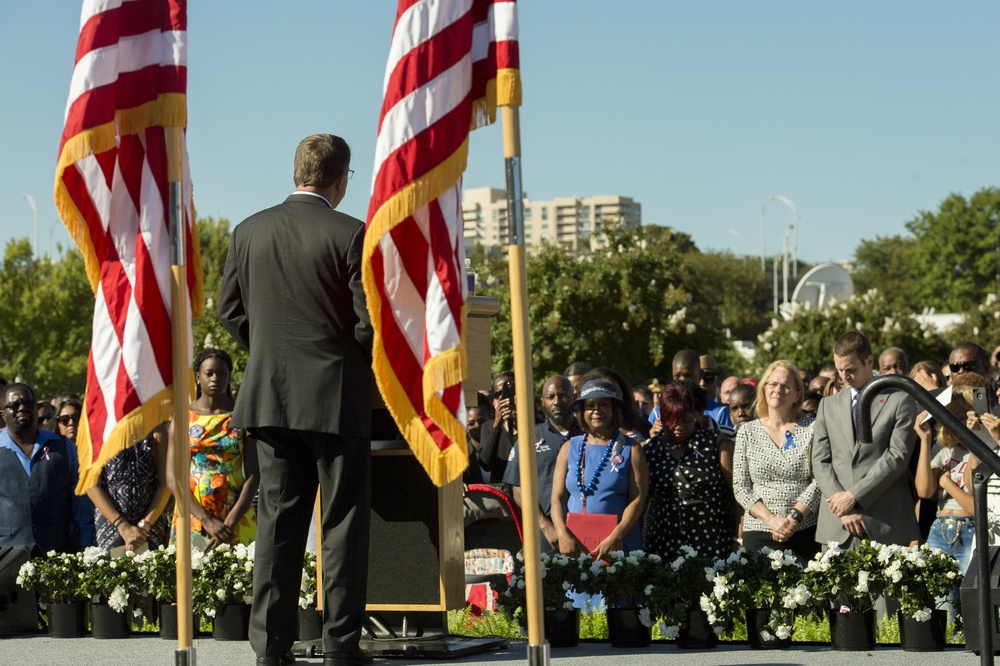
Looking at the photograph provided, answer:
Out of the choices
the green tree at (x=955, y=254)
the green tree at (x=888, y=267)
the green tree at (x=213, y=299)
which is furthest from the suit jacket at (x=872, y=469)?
the green tree at (x=888, y=267)

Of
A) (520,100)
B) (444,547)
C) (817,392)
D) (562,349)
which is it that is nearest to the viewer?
(520,100)

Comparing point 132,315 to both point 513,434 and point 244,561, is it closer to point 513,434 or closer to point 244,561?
point 244,561

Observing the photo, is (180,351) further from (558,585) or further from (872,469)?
(872,469)

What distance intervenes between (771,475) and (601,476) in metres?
1.15

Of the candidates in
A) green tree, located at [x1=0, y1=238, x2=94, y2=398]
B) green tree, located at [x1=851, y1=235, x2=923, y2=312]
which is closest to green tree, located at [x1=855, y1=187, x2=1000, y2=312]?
green tree, located at [x1=851, y1=235, x2=923, y2=312]

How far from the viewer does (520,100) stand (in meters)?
5.59

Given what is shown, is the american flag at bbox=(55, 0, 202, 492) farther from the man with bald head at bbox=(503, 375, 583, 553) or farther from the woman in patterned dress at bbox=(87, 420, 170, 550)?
the man with bald head at bbox=(503, 375, 583, 553)

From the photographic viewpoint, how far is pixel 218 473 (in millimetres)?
8922

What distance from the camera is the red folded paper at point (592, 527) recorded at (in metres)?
9.13

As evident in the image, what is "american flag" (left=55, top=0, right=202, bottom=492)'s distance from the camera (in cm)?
623

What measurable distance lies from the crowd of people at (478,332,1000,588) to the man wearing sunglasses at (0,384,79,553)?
363cm

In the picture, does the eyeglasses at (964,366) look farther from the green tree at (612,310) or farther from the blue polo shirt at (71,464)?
the green tree at (612,310)

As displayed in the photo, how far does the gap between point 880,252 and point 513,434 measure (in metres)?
98.7

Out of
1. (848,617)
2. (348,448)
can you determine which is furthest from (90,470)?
(848,617)
